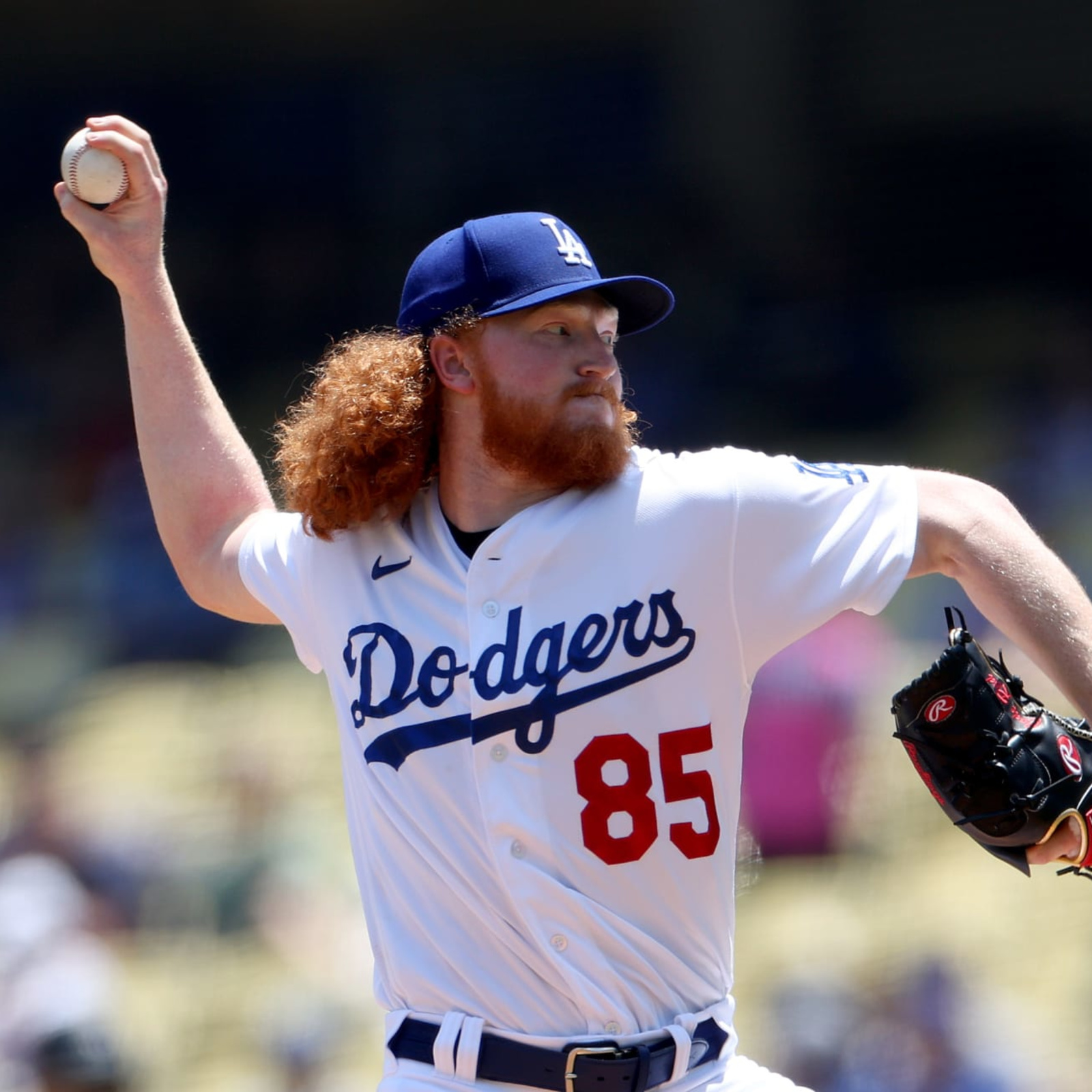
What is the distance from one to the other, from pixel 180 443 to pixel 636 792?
2.59 ft

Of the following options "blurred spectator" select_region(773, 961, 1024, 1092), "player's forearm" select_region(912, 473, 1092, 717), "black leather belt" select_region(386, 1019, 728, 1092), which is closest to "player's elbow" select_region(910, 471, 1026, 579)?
"player's forearm" select_region(912, 473, 1092, 717)

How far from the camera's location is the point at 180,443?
2068mm

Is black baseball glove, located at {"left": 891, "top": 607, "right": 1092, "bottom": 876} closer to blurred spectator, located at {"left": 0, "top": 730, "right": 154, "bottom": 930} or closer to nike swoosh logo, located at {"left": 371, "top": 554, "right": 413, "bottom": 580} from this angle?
nike swoosh logo, located at {"left": 371, "top": 554, "right": 413, "bottom": 580}

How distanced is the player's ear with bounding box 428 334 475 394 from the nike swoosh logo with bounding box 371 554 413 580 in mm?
234

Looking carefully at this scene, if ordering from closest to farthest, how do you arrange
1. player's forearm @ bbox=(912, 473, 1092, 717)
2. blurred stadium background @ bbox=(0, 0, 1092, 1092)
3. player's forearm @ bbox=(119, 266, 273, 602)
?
player's forearm @ bbox=(912, 473, 1092, 717) < player's forearm @ bbox=(119, 266, 273, 602) < blurred stadium background @ bbox=(0, 0, 1092, 1092)

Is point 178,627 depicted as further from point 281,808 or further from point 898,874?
point 898,874

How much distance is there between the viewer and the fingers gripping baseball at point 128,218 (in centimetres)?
205

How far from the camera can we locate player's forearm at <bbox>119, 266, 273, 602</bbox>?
207cm

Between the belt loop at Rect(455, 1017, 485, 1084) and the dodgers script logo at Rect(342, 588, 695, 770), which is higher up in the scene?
the dodgers script logo at Rect(342, 588, 695, 770)

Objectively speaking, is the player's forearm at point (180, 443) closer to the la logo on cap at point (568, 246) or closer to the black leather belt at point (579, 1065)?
the la logo on cap at point (568, 246)

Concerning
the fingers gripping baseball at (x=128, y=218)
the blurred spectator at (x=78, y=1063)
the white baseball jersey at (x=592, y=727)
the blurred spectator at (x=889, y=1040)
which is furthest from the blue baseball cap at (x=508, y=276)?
the blurred spectator at (x=78, y=1063)

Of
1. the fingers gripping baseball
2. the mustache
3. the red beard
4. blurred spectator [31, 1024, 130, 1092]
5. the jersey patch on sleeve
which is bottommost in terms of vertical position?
blurred spectator [31, 1024, 130, 1092]

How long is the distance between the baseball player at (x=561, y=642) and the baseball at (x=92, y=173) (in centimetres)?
44

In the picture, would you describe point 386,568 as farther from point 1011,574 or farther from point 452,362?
point 1011,574
